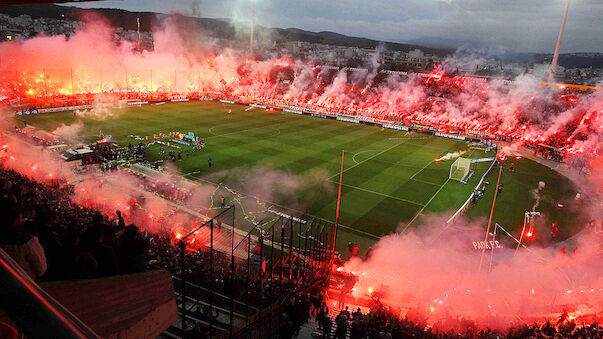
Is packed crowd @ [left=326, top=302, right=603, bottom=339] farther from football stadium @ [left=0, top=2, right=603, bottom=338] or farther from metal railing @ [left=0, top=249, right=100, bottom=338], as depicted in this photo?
metal railing @ [left=0, top=249, right=100, bottom=338]

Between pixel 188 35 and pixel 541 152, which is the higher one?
pixel 188 35

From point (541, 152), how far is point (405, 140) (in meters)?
12.6

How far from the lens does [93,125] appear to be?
127 feet

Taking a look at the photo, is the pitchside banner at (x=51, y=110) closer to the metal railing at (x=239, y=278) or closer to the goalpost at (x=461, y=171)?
the metal railing at (x=239, y=278)

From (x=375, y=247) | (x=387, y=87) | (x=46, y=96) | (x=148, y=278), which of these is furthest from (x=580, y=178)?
(x=46, y=96)

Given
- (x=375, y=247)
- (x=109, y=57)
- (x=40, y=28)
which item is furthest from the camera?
(x=40, y=28)

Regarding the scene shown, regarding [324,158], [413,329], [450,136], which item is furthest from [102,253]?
[450,136]

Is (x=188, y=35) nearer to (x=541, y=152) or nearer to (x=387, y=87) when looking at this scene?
(x=387, y=87)

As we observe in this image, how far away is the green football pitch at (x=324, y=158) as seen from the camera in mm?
22344

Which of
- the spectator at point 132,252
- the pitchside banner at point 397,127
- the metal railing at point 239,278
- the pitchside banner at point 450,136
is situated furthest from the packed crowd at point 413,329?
the pitchside banner at point 397,127

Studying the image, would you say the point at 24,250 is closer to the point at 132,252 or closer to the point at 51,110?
the point at 132,252

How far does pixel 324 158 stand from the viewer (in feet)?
105

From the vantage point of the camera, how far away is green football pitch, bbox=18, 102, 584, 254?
22.3m

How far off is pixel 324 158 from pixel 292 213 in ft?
38.8
